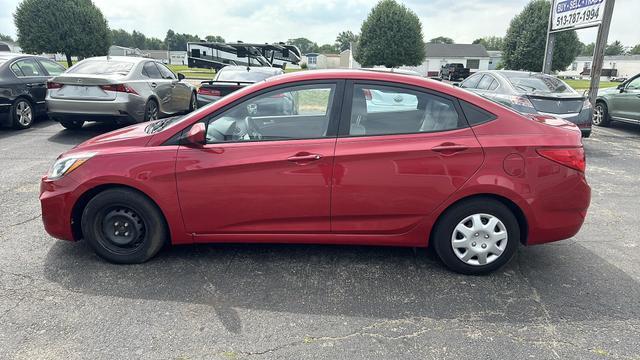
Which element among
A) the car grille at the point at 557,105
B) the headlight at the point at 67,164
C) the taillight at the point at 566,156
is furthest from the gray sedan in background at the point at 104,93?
the car grille at the point at 557,105

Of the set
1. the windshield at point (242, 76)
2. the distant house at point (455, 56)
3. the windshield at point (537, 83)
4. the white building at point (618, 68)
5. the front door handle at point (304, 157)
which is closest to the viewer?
the front door handle at point (304, 157)

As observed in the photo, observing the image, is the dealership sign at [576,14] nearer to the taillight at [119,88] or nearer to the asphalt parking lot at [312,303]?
the asphalt parking lot at [312,303]

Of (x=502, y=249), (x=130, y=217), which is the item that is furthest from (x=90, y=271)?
(x=502, y=249)

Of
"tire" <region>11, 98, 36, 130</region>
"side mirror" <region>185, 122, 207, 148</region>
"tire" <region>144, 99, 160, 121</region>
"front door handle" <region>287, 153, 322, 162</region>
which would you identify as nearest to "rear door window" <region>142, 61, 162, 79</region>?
"tire" <region>144, 99, 160, 121</region>

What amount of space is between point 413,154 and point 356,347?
141cm

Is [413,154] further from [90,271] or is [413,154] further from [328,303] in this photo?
[90,271]

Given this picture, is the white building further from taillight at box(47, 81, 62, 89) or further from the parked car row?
taillight at box(47, 81, 62, 89)

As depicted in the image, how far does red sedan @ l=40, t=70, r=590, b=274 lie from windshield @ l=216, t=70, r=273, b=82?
6614mm

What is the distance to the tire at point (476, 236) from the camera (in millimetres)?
3215

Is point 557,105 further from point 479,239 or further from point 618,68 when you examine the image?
point 618,68

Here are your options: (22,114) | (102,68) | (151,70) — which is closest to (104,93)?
(102,68)

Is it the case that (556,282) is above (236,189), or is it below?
below

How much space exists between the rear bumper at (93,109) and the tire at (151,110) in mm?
502

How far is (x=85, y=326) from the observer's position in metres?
2.67
